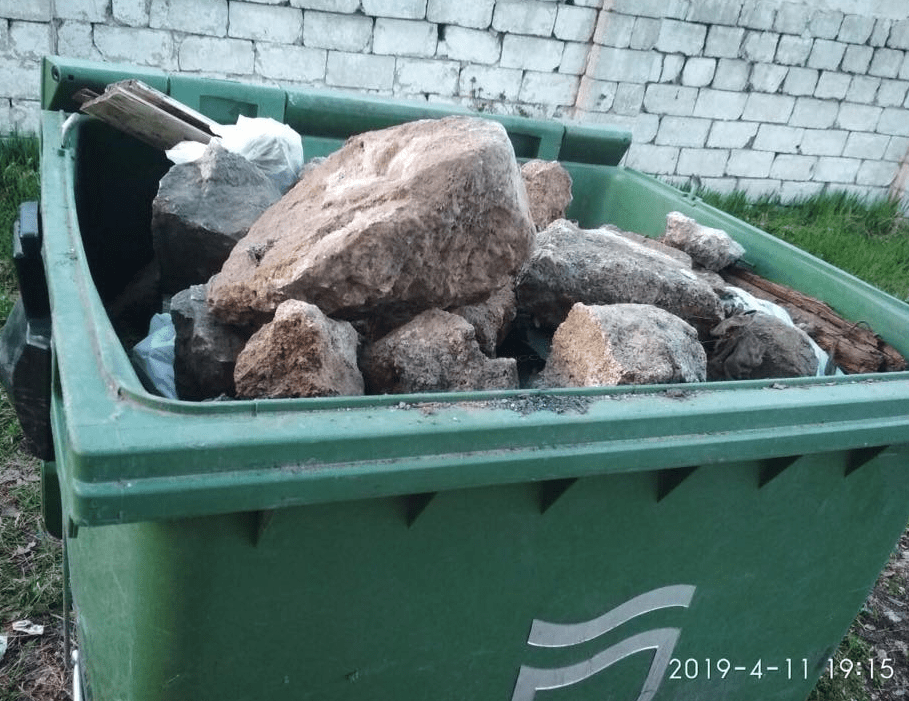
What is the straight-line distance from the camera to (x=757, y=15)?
6.86 meters

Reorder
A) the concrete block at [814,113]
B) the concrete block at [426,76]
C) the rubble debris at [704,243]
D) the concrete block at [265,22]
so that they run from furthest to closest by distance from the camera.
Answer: the concrete block at [814,113], the concrete block at [426,76], the concrete block at [265,22], the rubble debris at [704,243]

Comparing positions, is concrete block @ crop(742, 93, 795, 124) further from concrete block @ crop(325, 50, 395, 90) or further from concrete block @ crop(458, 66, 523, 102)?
concrete block @ crop(325, 50, 395, 90)

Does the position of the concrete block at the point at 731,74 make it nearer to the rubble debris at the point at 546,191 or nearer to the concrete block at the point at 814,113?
the concrete block at the point at 814,113

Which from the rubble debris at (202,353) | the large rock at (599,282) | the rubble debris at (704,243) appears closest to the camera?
the rubble debris at (202,353)

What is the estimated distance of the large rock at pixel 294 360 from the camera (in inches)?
53.7

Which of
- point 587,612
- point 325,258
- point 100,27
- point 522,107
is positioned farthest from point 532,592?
point 522,107

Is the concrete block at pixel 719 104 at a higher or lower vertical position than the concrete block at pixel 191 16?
lower

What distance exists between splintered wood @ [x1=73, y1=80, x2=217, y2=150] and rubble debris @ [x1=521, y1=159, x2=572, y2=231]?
38.9 inches

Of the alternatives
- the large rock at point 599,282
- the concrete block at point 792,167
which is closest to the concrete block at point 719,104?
the concrete block at point 792,167

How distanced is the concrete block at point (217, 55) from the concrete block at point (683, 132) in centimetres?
355

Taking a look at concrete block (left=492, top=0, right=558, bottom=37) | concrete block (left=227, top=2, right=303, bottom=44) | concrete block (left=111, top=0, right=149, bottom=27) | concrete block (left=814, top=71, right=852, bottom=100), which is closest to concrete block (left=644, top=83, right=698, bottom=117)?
concrete block (left=492, top=0, right=558, bottom=37)

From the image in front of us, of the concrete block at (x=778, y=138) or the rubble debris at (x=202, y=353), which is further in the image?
the concrete block at (x=778, y=138)

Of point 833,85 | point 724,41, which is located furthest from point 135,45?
point 833,85

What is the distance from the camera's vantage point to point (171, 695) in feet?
4.02
